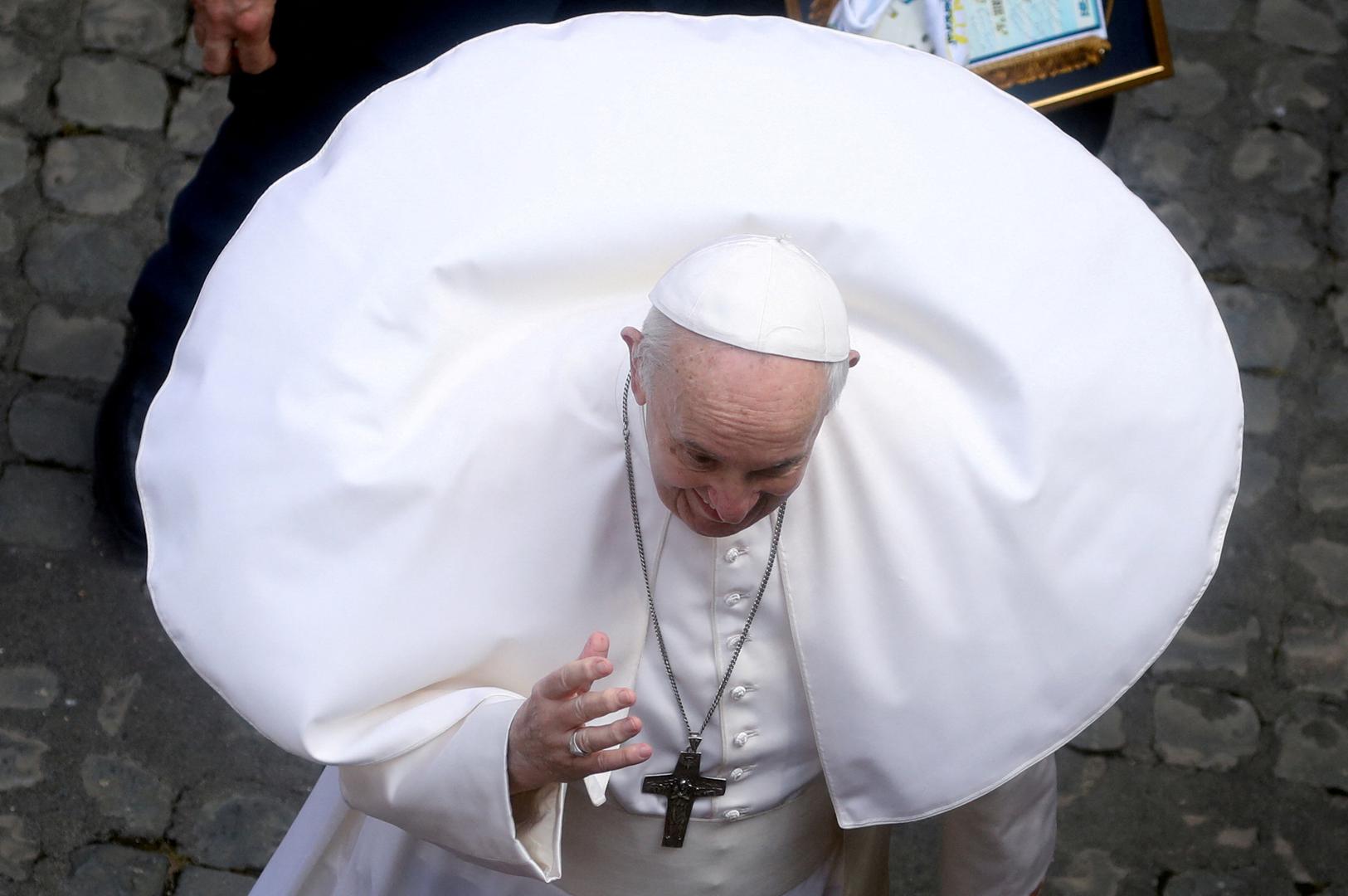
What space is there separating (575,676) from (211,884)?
7.63 ft

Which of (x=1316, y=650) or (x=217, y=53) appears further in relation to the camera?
(x=1316, y=650)

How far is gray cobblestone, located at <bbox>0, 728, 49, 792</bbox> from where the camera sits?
3.89 meters

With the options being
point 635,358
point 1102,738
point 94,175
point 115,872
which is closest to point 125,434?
point 94,175

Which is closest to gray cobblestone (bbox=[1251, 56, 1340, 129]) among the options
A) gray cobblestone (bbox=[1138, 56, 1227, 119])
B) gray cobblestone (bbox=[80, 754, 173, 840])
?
gray cobblestone (bbox=[1138, 56, 1227, 119])

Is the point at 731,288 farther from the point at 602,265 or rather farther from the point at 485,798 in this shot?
the point at 485,798

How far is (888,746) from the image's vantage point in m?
2.33

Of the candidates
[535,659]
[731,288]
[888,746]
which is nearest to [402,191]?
[731,288]

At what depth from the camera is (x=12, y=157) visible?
15.1 feet

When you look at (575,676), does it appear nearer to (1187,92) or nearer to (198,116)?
(198,116)

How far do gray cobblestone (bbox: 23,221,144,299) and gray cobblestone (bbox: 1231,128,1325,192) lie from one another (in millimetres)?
3615

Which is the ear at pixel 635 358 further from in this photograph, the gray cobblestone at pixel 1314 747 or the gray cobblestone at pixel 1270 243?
the gray cobblestone at pixel 1270 243

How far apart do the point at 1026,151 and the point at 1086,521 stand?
58cm

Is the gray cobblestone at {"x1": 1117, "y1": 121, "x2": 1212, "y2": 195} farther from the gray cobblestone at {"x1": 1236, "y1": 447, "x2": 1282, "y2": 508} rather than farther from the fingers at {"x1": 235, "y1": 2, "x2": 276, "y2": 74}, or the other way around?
the fingers at {"x1": 235, "y1": 2, "x2": 276, "y2": 74}

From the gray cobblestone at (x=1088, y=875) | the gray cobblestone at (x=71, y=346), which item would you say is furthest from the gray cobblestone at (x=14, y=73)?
the gray cobblestone at (x=1088, y=875)
